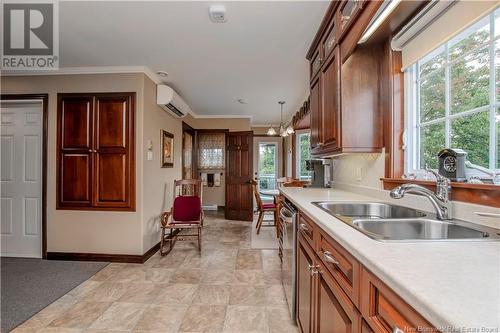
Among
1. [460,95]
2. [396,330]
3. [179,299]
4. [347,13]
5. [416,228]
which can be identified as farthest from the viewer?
[179,299]

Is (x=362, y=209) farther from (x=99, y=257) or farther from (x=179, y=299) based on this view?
(x=99, y=257)

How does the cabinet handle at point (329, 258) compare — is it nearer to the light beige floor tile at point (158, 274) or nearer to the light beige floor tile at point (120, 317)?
the light beige floor tile at point (120, 317)

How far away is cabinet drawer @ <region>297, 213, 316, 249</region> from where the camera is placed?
4.36 ft

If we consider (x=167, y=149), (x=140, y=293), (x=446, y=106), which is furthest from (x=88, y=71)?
(x=446, y=106)

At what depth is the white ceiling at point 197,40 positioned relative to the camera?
1.98m

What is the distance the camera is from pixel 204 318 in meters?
1.94

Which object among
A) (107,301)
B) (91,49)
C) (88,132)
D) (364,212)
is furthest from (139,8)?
(107,301)

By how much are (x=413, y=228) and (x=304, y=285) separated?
0.70 metres

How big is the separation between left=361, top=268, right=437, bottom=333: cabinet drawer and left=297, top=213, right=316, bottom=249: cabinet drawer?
0.58m

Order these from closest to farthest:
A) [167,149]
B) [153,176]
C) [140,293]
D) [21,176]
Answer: [140,293] → [21,176] → [153,176] → [167,149]

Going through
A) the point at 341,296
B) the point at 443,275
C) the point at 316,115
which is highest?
the point at 316,115

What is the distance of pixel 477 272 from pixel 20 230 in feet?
14.7

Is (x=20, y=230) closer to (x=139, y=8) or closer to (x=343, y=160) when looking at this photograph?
(x=139, y=8)

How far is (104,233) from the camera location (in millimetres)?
3098
